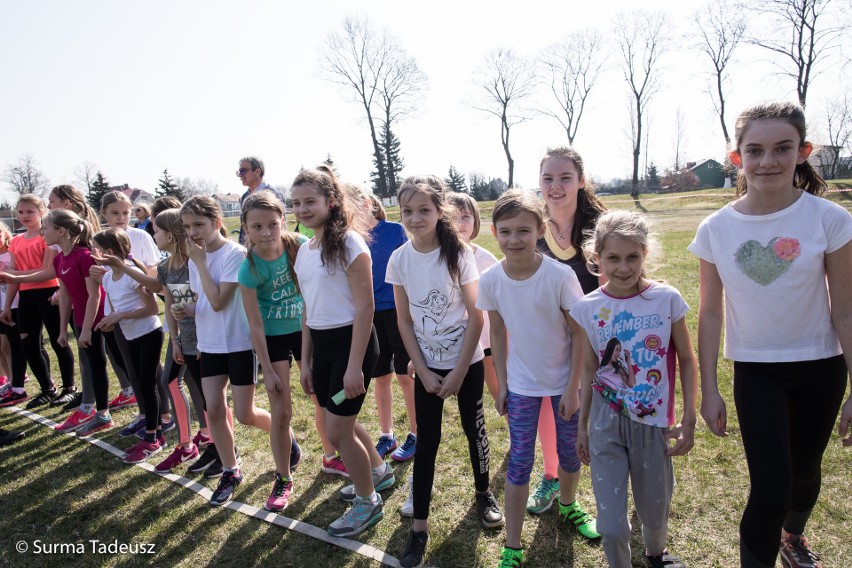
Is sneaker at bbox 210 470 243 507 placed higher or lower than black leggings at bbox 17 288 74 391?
lower

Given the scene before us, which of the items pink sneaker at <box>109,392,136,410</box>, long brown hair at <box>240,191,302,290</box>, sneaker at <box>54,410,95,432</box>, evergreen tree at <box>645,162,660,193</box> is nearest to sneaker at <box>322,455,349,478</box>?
long brown hair at <box>240,191,302,290</box>

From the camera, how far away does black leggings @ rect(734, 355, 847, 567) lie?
213cm

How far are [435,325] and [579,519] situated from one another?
137 centimetres

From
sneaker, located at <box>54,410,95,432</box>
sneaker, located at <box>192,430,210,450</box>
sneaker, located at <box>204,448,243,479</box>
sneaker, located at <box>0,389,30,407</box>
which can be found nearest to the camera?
sneaker, located at <box>204,448,243,479</box>

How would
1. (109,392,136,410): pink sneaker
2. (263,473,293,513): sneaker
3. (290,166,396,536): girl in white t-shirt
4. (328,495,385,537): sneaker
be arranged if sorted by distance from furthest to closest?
(109,392,136,410): pink sneaker, (263,473,293,513): sneaker, (328,495,385,537): sneaker, (290,166,396,536): girl in white t-shirt

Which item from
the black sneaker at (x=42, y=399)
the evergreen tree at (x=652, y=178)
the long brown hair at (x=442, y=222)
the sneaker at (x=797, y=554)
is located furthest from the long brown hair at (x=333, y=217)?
the evergreen tree at (x=652, y=178)

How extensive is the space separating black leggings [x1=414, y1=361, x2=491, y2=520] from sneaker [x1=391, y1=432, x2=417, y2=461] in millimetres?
1157

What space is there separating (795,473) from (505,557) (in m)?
1.41

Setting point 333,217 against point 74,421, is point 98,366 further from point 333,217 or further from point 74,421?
point 333,217

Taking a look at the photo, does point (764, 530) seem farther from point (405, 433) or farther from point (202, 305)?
point (202, 305)

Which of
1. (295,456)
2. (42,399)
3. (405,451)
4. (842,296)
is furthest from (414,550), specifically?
(42,399)

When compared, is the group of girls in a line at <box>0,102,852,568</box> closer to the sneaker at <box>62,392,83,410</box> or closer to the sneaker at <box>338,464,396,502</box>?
the sneaker at <box>338,464,396,502</box>

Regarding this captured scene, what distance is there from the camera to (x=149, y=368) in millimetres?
4547

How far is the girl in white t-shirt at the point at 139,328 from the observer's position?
177 inches
